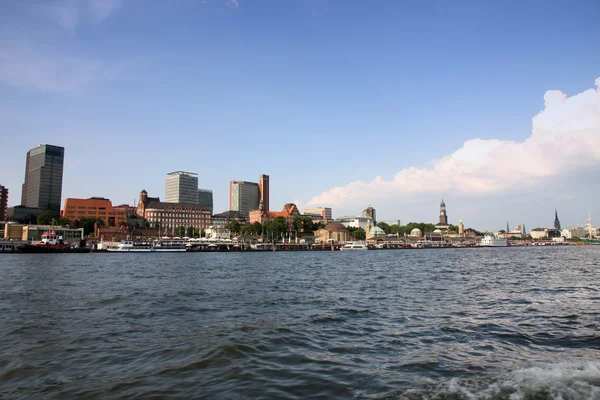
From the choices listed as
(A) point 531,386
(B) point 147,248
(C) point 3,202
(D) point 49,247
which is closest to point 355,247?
(B) point 147,248

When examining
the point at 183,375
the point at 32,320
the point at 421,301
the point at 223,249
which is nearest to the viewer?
the point at 183,375

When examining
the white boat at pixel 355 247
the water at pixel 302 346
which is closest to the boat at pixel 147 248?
the white boat at pixel 355 247

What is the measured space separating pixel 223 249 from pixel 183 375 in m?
139

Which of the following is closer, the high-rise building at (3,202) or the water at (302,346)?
the water at (302,346)

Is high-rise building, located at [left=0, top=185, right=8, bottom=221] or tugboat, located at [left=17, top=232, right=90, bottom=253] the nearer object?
tugboat, located at [left=17, top=232, right=90, bottom=253]

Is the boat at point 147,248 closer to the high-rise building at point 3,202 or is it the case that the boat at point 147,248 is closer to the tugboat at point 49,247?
the tugboat at point 49,247

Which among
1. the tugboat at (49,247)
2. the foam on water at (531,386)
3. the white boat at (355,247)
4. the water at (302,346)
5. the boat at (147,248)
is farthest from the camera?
the white boat at (355,247)

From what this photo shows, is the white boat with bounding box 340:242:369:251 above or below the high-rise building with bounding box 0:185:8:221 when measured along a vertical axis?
below

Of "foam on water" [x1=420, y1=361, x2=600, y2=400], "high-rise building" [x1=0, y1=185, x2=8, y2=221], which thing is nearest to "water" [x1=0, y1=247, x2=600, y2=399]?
"foam on water" [x1=420, y1=361, x2=600, y2=400]

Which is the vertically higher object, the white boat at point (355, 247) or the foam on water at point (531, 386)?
the white boat at point (355, 247)

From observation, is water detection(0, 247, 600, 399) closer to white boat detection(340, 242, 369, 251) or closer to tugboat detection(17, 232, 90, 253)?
tugboat detection(17, 232, 90, 253)

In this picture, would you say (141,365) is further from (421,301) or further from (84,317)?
(421,301)

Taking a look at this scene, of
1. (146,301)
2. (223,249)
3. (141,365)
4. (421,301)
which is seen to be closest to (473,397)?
(141,365)

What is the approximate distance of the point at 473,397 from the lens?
31.5ft
